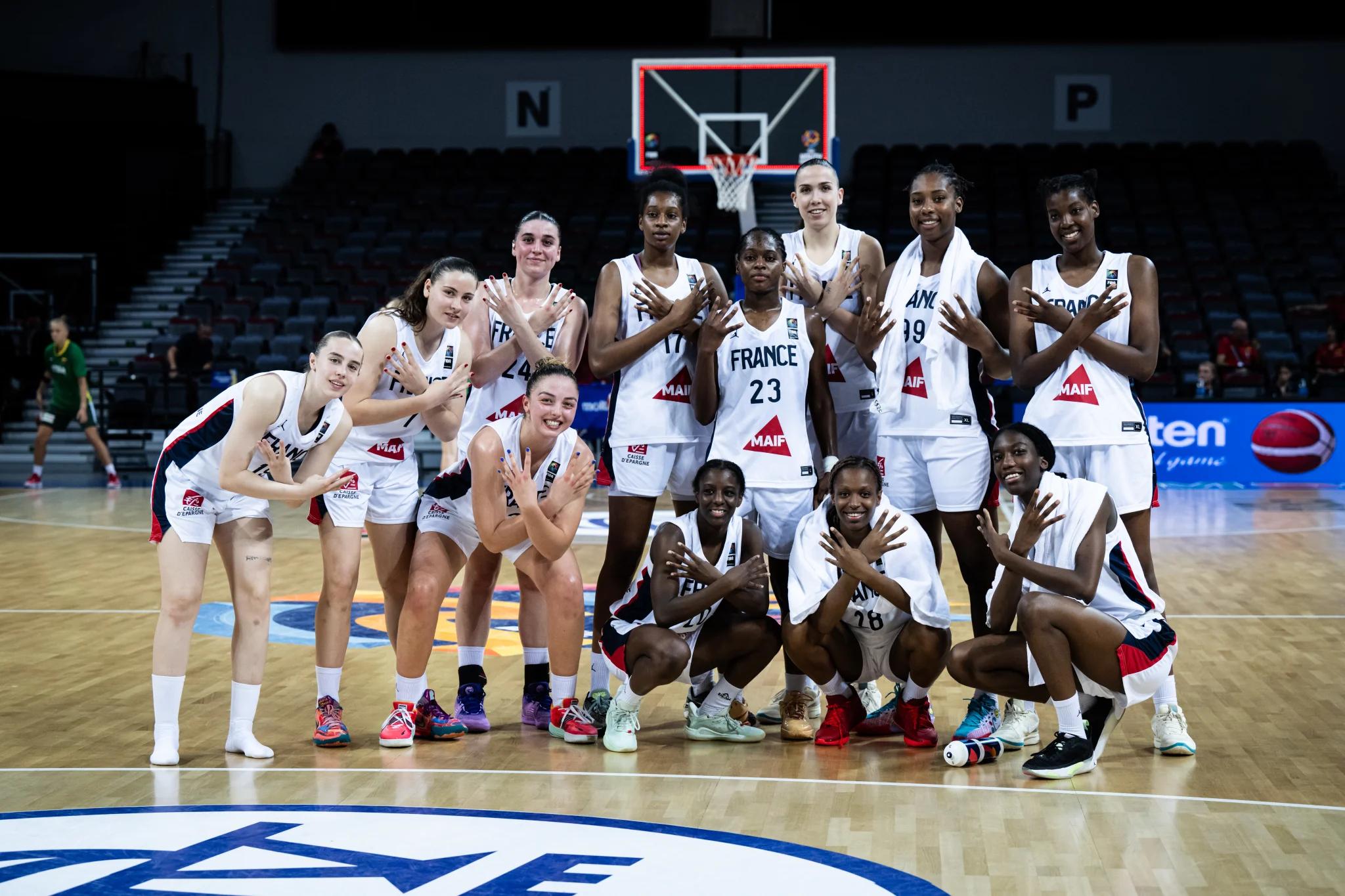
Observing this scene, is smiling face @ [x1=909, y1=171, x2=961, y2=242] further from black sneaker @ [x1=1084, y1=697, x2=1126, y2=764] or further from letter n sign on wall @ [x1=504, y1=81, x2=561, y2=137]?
letter n sign on wall @ [x1=504, y1=81, x2=561, y2=137]

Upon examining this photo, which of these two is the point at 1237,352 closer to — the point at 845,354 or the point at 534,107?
the point at 845,354

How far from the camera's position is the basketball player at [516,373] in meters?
5.12

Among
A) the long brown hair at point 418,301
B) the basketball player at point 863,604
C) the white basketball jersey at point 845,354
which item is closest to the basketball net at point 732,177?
the white basketball jersey at point 845,354

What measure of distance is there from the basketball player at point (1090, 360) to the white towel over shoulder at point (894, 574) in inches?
18.3

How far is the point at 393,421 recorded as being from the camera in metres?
5.04

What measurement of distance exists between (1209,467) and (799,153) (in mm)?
5183

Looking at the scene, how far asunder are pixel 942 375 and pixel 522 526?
1540 millimetres

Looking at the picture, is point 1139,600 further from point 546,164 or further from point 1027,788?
point 546,164

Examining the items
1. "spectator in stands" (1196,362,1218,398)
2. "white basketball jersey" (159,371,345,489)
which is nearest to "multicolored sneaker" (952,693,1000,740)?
"white basketball jersey" (159,371,345,489)

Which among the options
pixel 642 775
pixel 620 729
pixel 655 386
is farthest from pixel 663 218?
pixel 642 775

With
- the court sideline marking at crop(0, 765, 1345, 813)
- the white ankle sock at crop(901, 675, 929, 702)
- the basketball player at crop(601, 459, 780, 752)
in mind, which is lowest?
the court sideline marking at crop(0, 765, 1345, 813)

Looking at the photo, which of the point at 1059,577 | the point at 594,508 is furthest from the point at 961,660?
the point at 594,508

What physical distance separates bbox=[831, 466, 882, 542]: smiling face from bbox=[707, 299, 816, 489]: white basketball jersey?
0.37 meters

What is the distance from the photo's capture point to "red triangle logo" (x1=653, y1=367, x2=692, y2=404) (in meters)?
5.15
